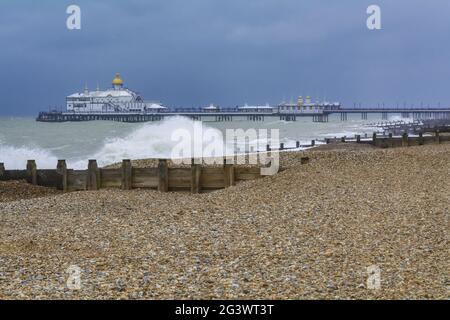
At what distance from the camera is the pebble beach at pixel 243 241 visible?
5715 millimetres

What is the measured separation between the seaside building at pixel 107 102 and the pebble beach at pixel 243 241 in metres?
132

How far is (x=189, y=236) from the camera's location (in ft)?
26.3

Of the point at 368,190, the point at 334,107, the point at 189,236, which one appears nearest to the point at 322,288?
the point at 189,236

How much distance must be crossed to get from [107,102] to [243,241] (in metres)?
143

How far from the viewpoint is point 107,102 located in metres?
148

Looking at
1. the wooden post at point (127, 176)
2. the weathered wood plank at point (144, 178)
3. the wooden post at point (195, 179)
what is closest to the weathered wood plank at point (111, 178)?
the wooden post at point (127, 176)

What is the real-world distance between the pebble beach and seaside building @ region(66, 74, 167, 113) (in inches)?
5212

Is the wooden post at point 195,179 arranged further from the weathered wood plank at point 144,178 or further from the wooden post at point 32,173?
the wooden post at point 32,173

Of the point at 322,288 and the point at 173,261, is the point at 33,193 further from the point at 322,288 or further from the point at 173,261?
the point at 322,288

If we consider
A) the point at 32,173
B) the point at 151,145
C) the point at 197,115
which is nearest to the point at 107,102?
the point at 197,115

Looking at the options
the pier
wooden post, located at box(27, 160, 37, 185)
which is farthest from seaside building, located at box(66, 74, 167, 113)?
wooden post, located at box(27, 160, 37, 185)

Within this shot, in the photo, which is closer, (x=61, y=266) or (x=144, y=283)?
(x=144, y=283)
